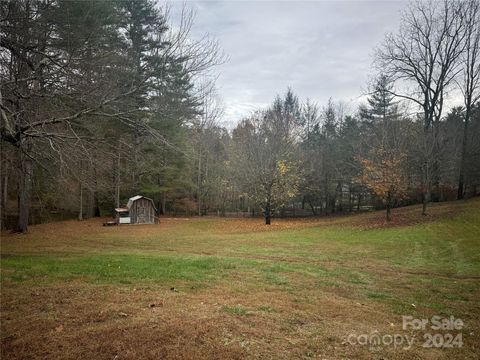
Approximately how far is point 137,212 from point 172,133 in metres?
16.4

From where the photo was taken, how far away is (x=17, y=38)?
23.9ft

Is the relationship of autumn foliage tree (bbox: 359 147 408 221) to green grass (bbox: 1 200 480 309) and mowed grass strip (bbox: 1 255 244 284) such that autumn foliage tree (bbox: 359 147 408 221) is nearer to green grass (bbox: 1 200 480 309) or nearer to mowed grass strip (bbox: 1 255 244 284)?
green grass (bbox: 1 200 480 309)

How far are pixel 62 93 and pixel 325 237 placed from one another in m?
13.5

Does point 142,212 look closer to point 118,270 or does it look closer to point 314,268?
point 118,270

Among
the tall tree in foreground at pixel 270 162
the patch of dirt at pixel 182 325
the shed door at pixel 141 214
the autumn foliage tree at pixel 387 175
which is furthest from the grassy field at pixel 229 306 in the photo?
the shed door at pixel 141 214

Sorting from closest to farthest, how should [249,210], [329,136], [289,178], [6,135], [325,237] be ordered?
1. [6,135]
2. [325,237]
3. [289,178]
4. [249,210]
5. [329,136]

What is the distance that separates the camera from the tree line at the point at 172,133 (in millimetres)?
7094

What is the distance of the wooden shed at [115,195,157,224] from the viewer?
86.3 ft

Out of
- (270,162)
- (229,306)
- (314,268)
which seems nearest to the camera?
(229,306)

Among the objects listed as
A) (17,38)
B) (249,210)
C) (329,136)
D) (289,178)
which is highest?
(329,136)

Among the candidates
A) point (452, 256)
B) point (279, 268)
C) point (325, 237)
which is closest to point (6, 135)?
point (279, 268)

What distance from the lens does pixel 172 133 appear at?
1212cm

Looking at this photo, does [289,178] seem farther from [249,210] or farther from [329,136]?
[329,136]

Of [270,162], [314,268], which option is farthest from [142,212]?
[314,268]
